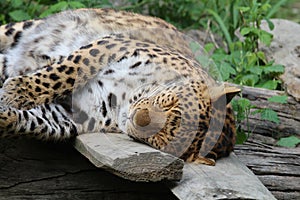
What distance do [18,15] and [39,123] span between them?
11.6 ft

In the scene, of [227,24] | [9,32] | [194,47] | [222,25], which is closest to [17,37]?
[9,32]

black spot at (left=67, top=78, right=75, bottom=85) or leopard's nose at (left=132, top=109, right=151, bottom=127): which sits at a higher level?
black spot at (left=67, top=78, right=75, bottom=85)

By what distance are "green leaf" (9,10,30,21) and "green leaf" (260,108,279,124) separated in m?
3.17

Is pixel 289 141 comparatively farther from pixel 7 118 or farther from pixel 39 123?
pixel 7 118

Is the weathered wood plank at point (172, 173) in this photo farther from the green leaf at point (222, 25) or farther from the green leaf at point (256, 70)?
the green leaf at point (222, 25)

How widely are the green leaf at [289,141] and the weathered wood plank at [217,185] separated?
182 centimetres

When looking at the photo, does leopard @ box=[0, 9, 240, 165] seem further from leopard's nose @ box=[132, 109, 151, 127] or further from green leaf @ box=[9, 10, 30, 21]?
green leaf @ box=[9, 10, 30, 21]

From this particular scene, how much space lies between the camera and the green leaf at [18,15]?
882cm

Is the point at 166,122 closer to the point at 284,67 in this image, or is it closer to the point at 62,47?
the point at 62,47

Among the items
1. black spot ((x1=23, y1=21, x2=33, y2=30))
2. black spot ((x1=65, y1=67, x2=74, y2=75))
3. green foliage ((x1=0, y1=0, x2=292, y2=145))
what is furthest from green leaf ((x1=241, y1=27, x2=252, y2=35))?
black spot ((x1=65, y1=67, x2=74, y2=75))

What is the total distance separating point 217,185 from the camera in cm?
497

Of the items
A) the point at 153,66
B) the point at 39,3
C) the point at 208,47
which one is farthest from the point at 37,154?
the point at 39,3

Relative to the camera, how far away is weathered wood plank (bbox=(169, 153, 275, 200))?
4.84 m

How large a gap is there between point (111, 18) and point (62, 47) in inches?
22.9
